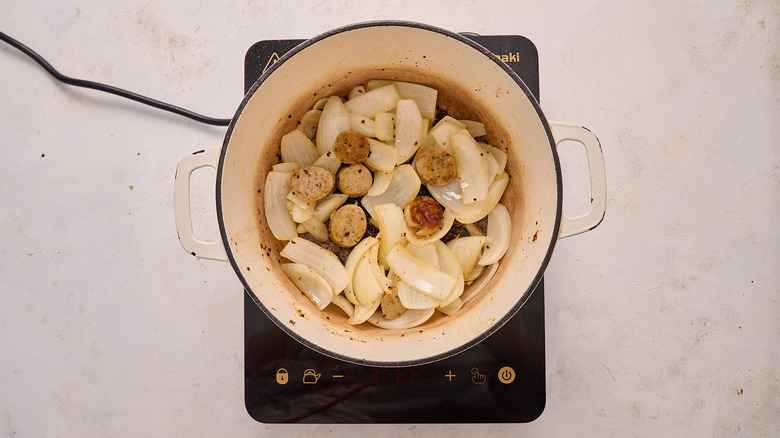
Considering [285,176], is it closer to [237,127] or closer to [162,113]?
[237,127]

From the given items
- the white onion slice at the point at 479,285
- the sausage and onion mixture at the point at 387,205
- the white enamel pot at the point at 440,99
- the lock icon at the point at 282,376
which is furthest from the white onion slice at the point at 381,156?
the lock icon at the point at 282,376

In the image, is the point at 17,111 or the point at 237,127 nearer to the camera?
the point at 237,127

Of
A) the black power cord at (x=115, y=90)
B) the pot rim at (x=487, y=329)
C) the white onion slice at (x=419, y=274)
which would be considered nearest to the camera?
the pot rim at (x=487, y=329)

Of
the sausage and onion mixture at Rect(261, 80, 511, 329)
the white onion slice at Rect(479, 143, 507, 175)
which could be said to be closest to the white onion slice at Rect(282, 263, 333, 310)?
the sausage and onion mixture at Rect(261, 80, 511, 329)

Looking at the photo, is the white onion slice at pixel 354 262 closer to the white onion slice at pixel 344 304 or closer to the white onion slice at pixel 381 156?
the white onion slice at pixel 344 304

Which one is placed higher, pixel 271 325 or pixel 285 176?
pixel 285 176

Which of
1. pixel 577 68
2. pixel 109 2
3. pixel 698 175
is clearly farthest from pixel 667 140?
pixel 109 2
